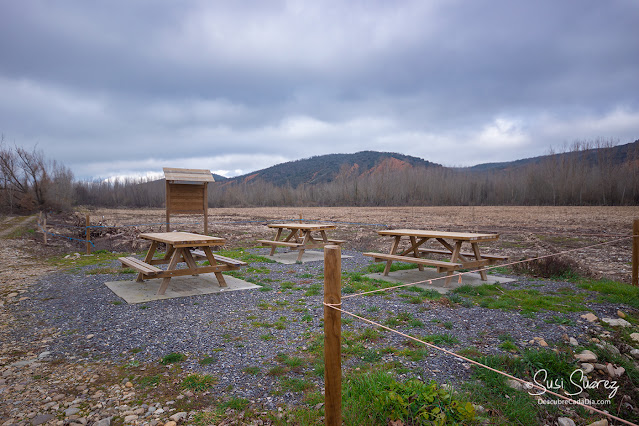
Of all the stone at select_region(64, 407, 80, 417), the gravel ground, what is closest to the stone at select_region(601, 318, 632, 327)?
the gravel ground

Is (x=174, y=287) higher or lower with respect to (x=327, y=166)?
lower

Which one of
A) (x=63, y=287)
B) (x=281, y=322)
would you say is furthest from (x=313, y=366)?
(x=63, y=287)

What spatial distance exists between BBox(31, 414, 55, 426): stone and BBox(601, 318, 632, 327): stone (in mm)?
5227

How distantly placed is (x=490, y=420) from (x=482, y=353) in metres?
0.99

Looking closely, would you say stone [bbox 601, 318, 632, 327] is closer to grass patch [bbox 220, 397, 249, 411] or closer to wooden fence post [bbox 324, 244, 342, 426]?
wooden fence post [bbox 324, 244, 342, 426]

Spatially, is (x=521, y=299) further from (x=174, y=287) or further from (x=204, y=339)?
(x=174, y=287)

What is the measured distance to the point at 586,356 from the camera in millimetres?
3254

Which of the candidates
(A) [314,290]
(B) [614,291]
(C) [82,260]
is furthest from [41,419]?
(C) [82,260]

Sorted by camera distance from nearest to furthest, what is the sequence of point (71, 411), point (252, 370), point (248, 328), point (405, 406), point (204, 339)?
1. point (405, 406)
2. point (71, 411)
3. point (252, 370)
4. point (204, 339)
5. point (248, 328)

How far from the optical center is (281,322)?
167 inches

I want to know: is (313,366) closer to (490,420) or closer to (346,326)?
(346,326)

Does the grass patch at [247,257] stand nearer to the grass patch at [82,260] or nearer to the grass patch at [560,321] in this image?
the grass patch at [82,260]

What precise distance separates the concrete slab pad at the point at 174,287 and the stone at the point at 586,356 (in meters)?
4.25

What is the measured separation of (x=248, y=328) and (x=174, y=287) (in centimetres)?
243
